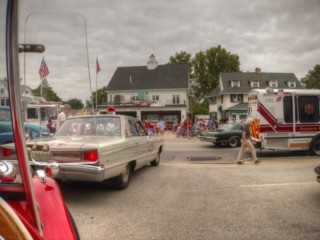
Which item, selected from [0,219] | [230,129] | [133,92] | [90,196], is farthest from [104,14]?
[133,92]

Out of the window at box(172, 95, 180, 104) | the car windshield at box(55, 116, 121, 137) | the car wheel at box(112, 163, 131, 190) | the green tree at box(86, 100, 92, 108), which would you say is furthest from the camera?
the window at box(172, 95, 180, 104)

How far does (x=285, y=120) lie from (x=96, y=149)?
860 cm

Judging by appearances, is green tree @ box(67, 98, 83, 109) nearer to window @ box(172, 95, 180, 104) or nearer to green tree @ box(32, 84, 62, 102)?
green tree @ box(32, 84, 62, 102)

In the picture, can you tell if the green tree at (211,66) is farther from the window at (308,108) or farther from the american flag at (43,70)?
the american flag at (43,70)

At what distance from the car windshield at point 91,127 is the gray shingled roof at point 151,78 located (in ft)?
139

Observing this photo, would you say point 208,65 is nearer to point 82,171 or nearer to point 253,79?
point 253,79

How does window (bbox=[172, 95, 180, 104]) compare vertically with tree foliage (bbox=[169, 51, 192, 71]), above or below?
below

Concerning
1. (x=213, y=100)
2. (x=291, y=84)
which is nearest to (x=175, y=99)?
(x=213, y=100)

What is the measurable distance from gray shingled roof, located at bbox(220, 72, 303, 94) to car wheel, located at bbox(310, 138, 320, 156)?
3818 centimetres

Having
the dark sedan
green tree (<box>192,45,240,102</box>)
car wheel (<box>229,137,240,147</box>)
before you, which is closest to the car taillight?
the dark sedan

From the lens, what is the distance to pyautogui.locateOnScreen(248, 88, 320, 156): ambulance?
11602 millimetres

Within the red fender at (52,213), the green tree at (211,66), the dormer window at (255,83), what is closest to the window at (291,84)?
the dormer window at (255,83)

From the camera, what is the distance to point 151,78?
50906 mm

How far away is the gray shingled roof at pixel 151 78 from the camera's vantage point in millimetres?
49438
